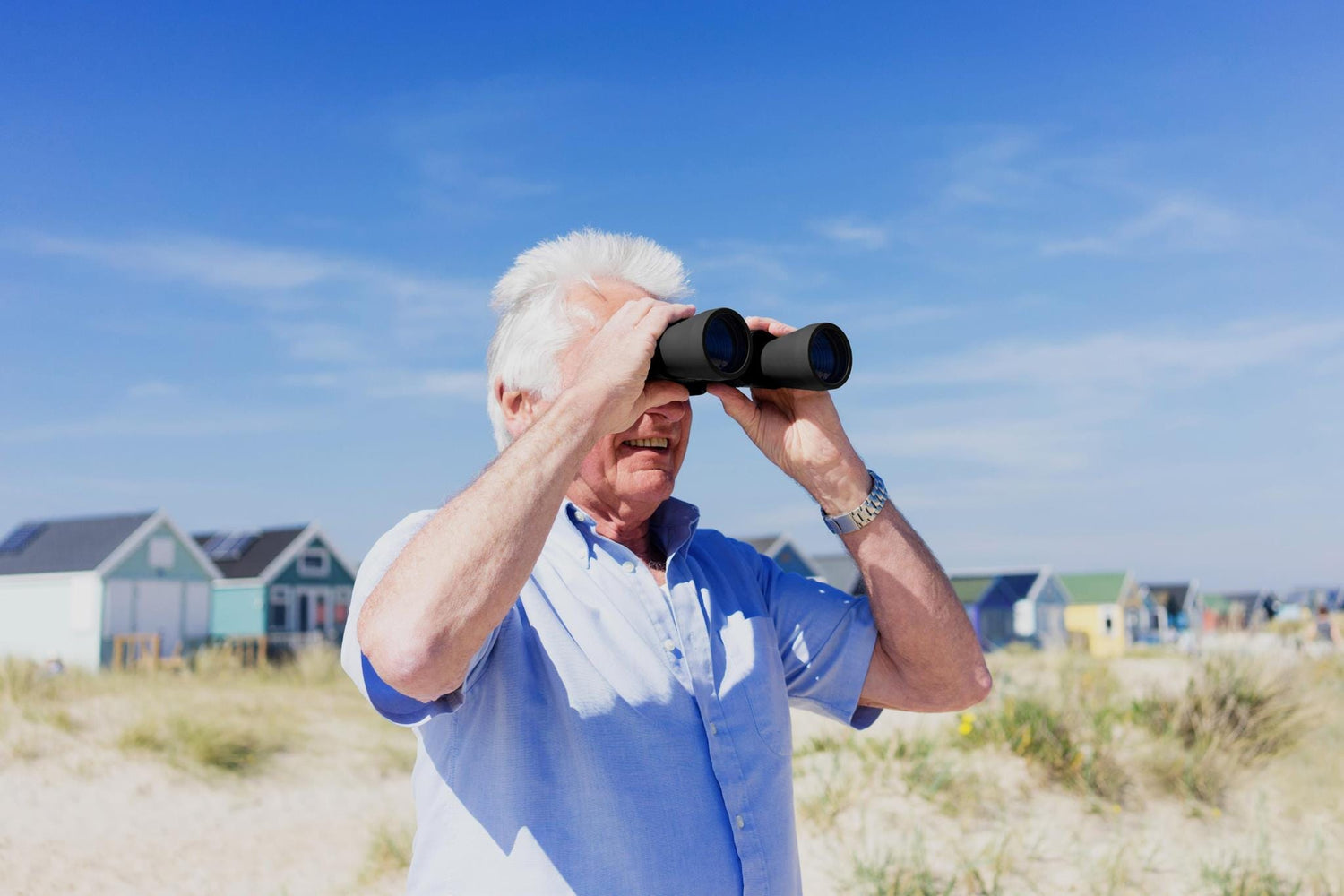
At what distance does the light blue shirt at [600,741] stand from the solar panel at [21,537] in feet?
72.3

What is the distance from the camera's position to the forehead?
1961 mm

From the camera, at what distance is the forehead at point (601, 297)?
1.96m

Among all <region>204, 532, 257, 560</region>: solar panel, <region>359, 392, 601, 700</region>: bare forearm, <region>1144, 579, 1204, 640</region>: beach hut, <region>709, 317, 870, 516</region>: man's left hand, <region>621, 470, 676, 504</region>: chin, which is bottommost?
<region>1144, 579, 1204, 640</region>: beach hut

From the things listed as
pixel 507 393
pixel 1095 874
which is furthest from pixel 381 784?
pixel 507 393

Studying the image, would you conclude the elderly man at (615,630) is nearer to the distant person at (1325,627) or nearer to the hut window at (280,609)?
the distant person at (1325,627)

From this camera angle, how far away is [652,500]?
1948 millimetres

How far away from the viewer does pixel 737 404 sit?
204 cm

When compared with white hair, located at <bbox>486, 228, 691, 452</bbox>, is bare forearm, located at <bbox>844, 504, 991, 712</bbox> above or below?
below

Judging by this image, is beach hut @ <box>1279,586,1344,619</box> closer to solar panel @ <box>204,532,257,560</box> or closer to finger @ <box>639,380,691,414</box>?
solar panel @ <box>204,532,257,560</box>

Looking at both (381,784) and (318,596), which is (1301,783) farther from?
(318,596)

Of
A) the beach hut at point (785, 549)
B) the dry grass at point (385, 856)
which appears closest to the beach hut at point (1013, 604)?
the beach hut at point (785, 549)

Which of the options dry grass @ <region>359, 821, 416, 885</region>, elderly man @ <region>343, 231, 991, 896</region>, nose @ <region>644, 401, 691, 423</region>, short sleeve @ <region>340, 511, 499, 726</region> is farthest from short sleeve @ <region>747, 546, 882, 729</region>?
dry grass @ <region>359, 821, 416, 885</region>

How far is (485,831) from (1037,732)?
18.8 feet

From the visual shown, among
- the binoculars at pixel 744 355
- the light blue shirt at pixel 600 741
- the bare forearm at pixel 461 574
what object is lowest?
the light blue shirt at pixel 600 741
